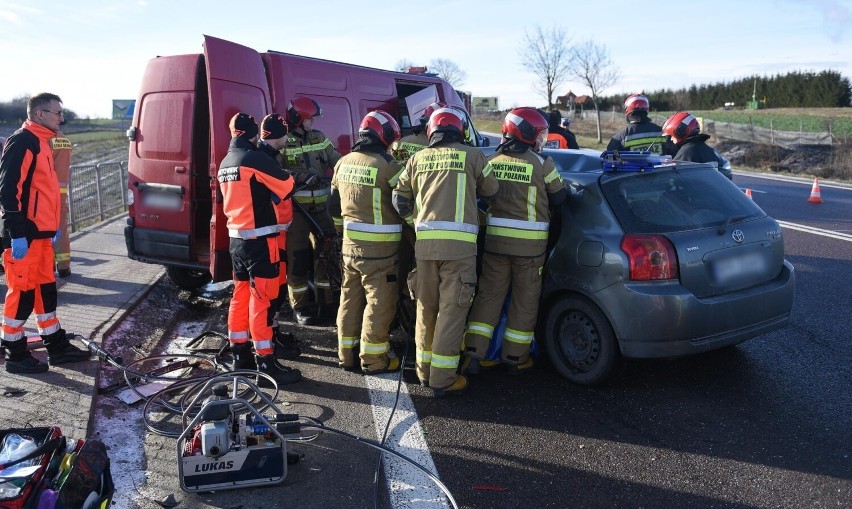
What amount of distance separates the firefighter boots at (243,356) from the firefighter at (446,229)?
54.0 inches

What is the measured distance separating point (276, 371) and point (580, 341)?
7.14 feet

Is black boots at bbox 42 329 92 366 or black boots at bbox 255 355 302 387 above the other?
black boots at bbox 42 329 92 366

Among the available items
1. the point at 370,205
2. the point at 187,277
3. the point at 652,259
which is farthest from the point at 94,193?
the point at 652,259

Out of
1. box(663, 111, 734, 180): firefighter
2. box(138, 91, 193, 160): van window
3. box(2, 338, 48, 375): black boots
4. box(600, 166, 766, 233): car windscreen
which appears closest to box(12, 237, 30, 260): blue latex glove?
box(2, 338, 48, 375): black boots

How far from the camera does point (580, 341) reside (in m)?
4.73

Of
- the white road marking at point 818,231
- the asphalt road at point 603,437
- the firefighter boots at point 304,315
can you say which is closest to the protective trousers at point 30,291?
the asphalt road at point 603,437

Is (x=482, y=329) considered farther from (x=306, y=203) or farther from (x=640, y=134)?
(x=640, y=134)

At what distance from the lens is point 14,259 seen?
484cm

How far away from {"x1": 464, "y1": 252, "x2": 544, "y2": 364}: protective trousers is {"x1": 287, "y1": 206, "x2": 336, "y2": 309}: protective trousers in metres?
1.94

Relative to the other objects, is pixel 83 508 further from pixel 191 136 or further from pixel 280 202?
pixel 191 136

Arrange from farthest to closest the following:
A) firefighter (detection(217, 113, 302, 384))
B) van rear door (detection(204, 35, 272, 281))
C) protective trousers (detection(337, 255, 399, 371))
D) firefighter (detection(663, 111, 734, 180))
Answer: firefighter (detection(663, 111, 734, 180))
van rear door (detection(204, 35, 272, 281))
protective trousers (detection(337, 255, 399, 371))
firefighter (detection(217, 113, 302, 384))

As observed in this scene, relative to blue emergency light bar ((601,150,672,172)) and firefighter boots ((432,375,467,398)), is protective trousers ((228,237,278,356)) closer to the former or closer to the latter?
firefighter boots ((432,375,467,398))

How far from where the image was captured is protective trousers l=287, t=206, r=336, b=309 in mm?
6305

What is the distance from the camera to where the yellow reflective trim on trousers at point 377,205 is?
4.98 m
